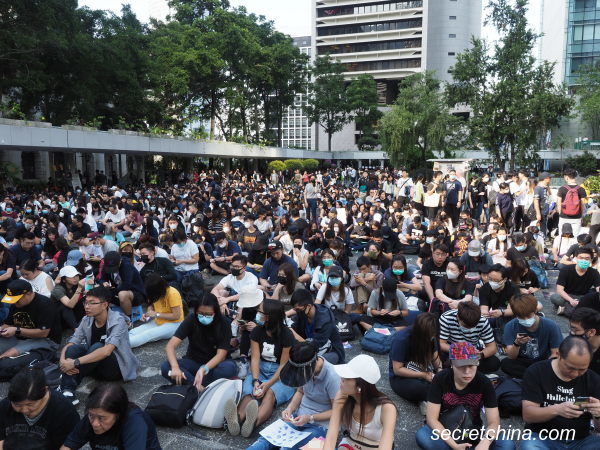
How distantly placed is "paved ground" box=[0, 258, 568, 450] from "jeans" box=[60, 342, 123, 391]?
0.63 ft

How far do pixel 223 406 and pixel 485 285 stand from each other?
142 inches

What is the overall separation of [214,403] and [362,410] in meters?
1.69

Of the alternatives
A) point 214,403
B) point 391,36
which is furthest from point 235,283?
point 391,36

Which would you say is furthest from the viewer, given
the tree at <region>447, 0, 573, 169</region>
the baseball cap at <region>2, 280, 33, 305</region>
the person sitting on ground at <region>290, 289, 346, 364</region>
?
the tree at <region>447, 0, 573, 169</region>

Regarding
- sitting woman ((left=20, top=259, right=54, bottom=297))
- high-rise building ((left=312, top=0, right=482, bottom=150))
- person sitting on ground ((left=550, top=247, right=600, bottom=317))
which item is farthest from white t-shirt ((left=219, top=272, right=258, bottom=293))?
high-rise building ((left=312, top=0, right=482, bottom=150))

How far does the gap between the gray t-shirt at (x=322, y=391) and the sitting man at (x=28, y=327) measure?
3.30m

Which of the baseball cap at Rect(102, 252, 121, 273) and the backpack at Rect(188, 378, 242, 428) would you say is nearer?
the backpack at Rect(188, 378, 242, 428)

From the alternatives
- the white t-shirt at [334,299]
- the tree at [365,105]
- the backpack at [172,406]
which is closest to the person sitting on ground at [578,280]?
the white t-shirt at [334,299]

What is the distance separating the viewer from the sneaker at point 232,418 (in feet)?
13.9

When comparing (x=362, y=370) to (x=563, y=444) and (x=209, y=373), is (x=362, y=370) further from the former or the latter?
(x=209, y=373)

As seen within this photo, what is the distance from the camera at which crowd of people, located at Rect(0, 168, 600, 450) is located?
11.1 feet

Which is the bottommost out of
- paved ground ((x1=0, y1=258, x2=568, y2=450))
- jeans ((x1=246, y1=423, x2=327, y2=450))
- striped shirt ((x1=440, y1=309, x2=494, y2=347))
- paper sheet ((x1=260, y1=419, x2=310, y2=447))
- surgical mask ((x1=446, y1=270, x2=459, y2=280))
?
paved ground ((x1=0, y1=258, x2=568, y2=450))

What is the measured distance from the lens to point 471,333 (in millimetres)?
4883

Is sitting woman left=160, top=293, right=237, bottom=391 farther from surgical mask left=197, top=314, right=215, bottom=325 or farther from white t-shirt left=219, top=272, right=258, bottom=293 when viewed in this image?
white t-shirt left=219, top=272, right=258, bottom=293
